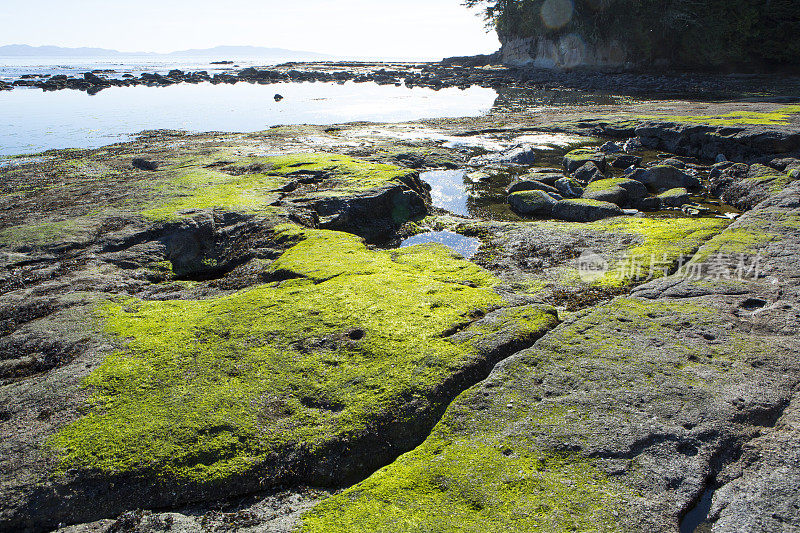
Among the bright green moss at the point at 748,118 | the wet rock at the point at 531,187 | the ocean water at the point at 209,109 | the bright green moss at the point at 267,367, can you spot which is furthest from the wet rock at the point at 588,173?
the ocean water at the point at 209,109

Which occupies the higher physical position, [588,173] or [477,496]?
[588,173]

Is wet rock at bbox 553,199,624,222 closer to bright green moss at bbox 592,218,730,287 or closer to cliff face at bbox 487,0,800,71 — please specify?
bright green moss at bbox 592,218,730,287

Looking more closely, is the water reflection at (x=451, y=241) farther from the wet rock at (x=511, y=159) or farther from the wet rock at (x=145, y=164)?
the wet rock at (x=145, y=164)

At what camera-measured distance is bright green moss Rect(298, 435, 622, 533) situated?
3871mm

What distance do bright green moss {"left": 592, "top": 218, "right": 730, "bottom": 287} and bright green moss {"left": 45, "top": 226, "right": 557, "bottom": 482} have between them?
2.46 m

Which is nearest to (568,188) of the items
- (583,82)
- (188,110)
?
(188,110)

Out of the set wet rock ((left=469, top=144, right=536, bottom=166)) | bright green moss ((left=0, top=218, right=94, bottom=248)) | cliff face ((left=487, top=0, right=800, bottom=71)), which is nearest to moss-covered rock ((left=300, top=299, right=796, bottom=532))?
bright green moss ((left=0, top=218, right=94, bottom=248))

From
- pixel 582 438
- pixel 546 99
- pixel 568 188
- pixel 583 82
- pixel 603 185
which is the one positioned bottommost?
pixel 582 438

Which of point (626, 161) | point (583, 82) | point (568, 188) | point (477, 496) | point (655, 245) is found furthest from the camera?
point (583, 82)

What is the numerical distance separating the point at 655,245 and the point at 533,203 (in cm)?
471

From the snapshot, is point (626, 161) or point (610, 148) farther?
point (610, 148)

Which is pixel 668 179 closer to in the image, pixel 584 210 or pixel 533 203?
pixel 584 210

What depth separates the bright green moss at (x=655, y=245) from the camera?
27.4 feet

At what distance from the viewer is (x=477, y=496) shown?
4102 mm
